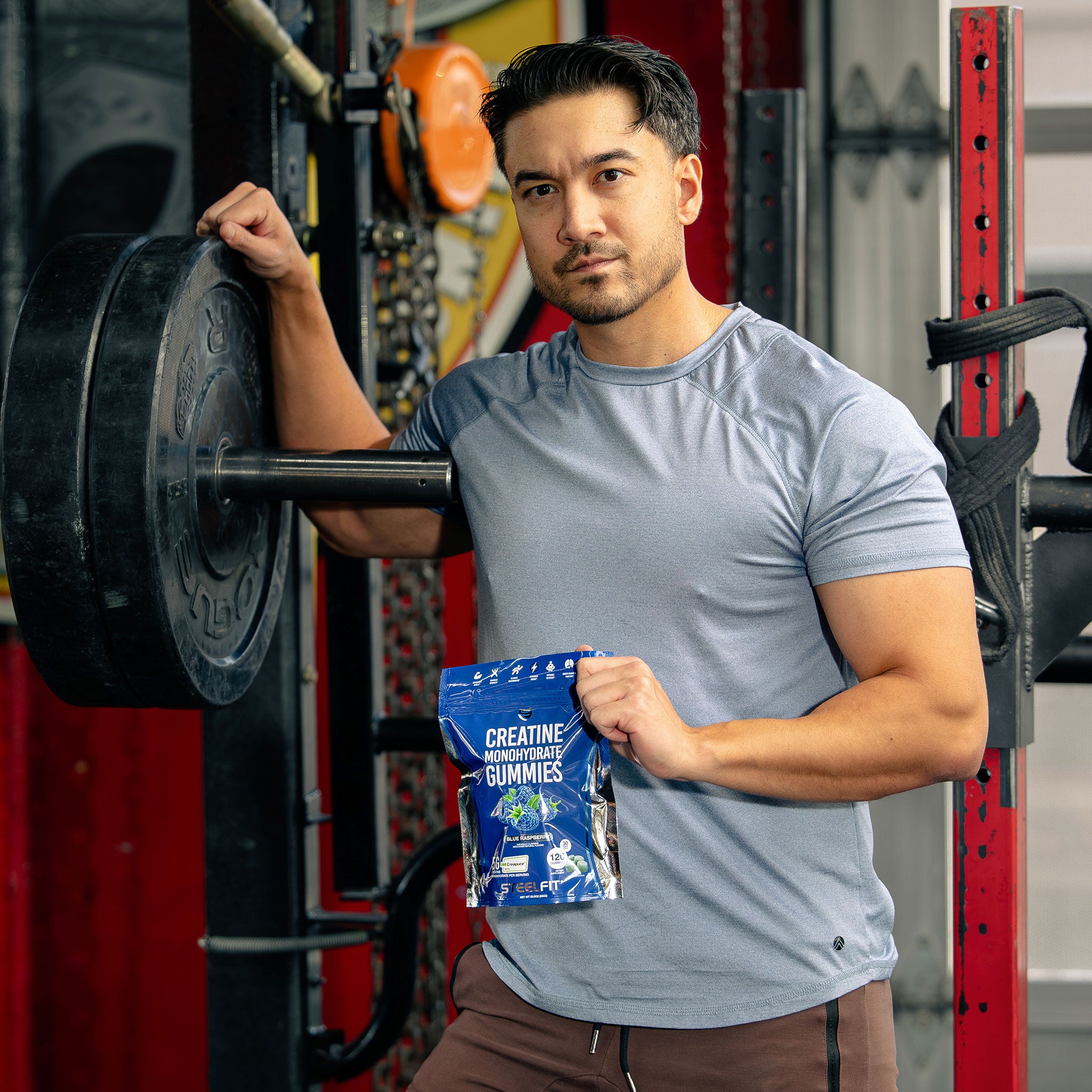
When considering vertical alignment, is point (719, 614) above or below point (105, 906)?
above

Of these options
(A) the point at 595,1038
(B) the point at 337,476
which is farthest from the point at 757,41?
(A) the point at 595,1038

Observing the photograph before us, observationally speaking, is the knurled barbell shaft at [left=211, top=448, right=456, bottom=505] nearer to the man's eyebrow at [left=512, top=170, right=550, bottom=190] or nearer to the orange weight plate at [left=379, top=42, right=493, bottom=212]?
the man's eyebrow at [left=512, top=170, right=550, bottom=190]

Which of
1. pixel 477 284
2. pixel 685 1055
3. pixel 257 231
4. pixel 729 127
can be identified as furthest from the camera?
pixel 729 127

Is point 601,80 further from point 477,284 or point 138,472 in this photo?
point 477,284

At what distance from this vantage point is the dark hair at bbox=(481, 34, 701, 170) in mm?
1206

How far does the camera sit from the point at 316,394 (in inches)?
56.7

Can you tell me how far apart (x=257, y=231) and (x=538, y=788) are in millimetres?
724

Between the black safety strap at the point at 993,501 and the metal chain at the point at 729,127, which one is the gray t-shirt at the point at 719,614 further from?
the metal chain at the point at 729,127

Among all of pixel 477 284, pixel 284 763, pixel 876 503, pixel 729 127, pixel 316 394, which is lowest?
pixel 284 763

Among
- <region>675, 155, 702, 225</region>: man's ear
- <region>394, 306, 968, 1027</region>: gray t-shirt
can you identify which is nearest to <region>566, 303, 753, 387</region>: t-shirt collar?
<region>394, 306, 968, 1027</region>: gray t-shirt

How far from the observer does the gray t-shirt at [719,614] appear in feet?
3.72

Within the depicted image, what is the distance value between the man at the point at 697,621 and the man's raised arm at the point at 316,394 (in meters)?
0.21

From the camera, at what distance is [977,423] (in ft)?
4.19

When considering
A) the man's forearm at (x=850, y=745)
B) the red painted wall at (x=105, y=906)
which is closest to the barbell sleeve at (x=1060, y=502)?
the man's forearm at (x=850, y=745)
